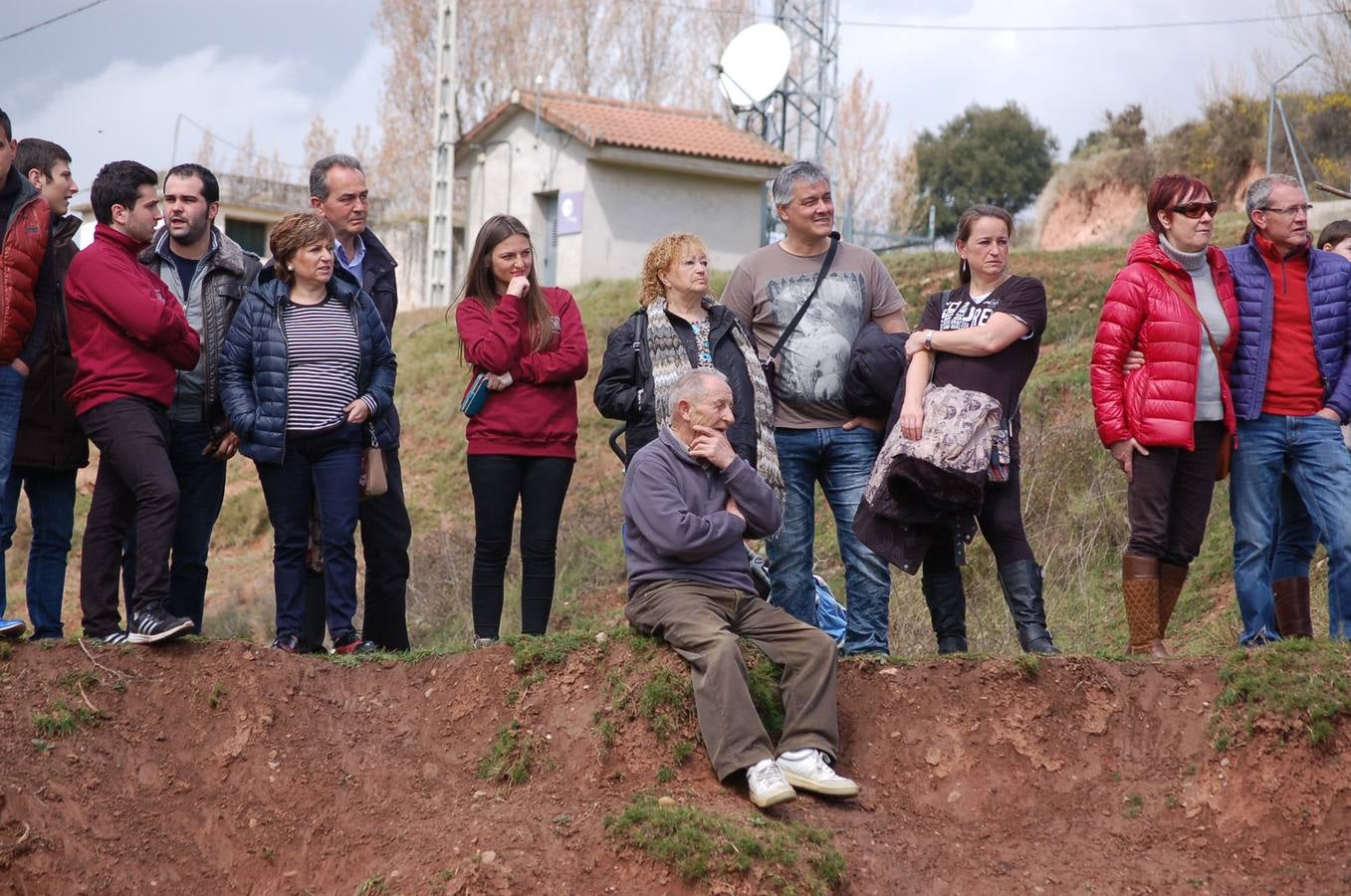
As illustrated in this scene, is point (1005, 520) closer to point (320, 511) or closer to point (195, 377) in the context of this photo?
point (320, 511)

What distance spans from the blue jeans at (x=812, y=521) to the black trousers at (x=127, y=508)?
2.67m

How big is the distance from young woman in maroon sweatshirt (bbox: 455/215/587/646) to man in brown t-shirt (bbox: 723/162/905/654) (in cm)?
98

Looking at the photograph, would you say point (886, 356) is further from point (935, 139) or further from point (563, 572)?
point (935, 139)

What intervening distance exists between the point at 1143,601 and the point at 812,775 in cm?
190

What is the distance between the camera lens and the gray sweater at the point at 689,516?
545 centimetres

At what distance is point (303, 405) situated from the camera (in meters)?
6.39

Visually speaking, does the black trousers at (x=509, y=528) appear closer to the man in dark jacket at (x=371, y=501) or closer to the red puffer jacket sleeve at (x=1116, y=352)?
the man in dark jacket at (x=371, y=501)

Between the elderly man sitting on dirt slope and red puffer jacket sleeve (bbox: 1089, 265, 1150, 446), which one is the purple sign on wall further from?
the elderly man sitting on dirt slope

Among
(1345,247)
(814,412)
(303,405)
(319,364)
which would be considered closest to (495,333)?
(319,364)

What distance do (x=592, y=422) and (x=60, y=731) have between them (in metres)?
11.7

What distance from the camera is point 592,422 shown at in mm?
17156

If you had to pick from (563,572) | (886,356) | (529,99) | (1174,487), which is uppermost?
(529,99)

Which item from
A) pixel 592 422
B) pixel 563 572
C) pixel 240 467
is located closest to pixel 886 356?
pixel 563 572

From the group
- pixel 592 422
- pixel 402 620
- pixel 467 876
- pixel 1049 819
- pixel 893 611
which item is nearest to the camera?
pixel 467 876
